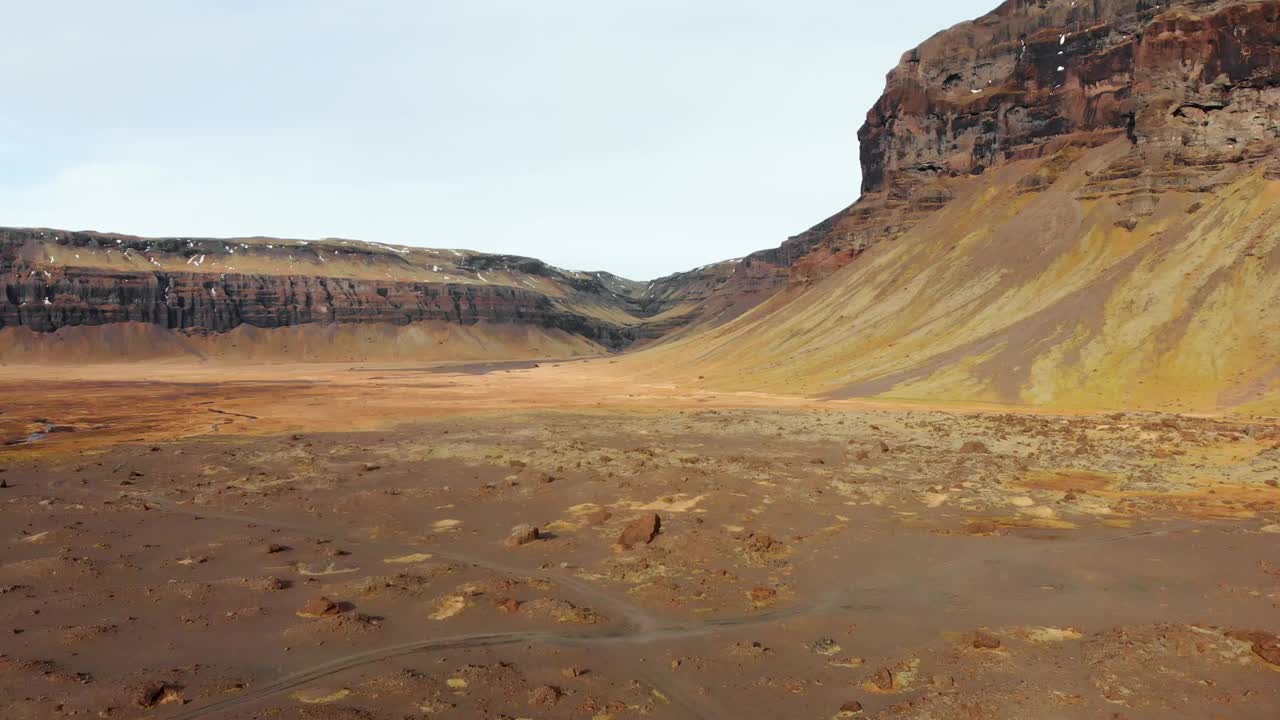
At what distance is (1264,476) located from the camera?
22.2 metres

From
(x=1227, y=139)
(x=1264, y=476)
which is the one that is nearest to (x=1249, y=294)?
(x=1227, y=139)

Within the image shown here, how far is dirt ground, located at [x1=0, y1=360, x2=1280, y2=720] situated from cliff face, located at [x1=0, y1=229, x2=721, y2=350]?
14612 cm

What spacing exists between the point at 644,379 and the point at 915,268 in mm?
32139

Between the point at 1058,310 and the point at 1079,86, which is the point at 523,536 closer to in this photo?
the point at 1058,310

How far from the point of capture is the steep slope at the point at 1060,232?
4678 centimetres

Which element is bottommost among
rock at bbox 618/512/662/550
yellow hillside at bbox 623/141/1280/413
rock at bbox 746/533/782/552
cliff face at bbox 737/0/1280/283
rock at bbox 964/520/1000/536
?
rock at bbox 964/520/1000/536

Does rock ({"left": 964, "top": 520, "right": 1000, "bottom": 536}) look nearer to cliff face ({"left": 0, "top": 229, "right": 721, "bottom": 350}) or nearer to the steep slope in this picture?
the steep slope

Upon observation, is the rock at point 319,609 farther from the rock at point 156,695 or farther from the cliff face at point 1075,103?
the cliff face at point 1075,103

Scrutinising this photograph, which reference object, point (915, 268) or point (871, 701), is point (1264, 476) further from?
point (915, 268)

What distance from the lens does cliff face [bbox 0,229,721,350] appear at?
145750 millimetres

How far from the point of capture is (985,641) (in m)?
10.9

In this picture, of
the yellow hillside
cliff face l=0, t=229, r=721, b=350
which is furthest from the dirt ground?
cliff face l=0, t=229, r=721, b=350

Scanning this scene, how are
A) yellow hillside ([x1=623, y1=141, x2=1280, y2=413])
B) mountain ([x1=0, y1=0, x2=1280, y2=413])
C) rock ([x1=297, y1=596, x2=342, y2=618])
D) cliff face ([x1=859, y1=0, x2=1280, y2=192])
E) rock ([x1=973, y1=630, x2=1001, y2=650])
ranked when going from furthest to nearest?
1. cliff face ([x1=859, y1=0, x2=1280, y2=192])
2. mountain ([x1=0, y1=0, x2=1280, y2=413])
3. yellow hillside ([x1=623, y1=141, x2=1280, y2=413])
4. rock ([x1=297, y1=596, x2=342, y2=618])
5. rock ([x1=973, y1=630, x2=1001, y2=650])

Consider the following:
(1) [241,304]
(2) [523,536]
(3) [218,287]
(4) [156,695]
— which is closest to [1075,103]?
(2) [523,536]
